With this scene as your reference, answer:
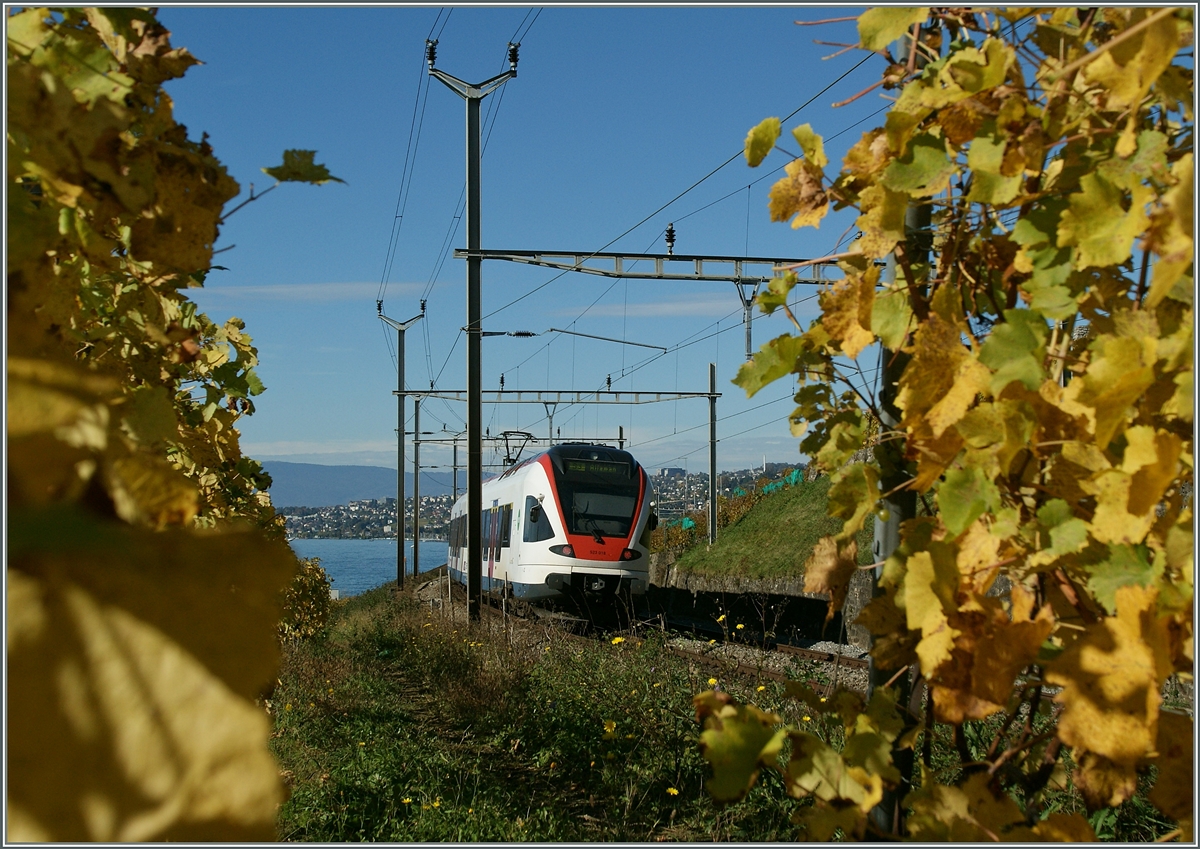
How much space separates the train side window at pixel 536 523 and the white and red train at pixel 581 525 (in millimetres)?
16

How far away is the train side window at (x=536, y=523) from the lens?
13932 millimetres

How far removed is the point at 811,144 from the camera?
1.40 meters

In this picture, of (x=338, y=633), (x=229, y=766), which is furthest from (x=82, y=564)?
(x=338, y=633)

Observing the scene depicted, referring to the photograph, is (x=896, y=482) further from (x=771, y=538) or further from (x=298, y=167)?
(x=771, y=538)

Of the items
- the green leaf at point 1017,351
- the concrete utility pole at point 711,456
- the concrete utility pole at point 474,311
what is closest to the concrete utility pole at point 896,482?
the green leaf at point 1017,351

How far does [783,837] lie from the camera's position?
4.00 metres

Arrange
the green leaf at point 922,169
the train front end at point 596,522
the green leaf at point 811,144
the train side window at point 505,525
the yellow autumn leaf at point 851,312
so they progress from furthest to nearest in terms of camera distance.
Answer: the train side window at point 505,525, the train front end at point 596,522, the green leaf at point 811,144, the yellow autumn leaf at point 851,312, the green leaf at point 922,169

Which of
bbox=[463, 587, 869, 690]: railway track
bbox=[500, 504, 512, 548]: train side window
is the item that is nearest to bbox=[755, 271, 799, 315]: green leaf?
bbox=[463, 587, 869, 690]: railway track

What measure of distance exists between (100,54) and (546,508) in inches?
516

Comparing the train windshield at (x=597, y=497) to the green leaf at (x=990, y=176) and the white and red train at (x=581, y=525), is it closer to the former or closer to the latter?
the white and red train at (x=581, y=525)

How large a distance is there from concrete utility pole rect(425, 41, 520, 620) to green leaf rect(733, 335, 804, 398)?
10690 millimetres

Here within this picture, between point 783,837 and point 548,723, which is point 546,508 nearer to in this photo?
point 548,723

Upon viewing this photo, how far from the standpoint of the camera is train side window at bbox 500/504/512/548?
610 inches

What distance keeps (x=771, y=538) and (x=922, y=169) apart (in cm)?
1653
